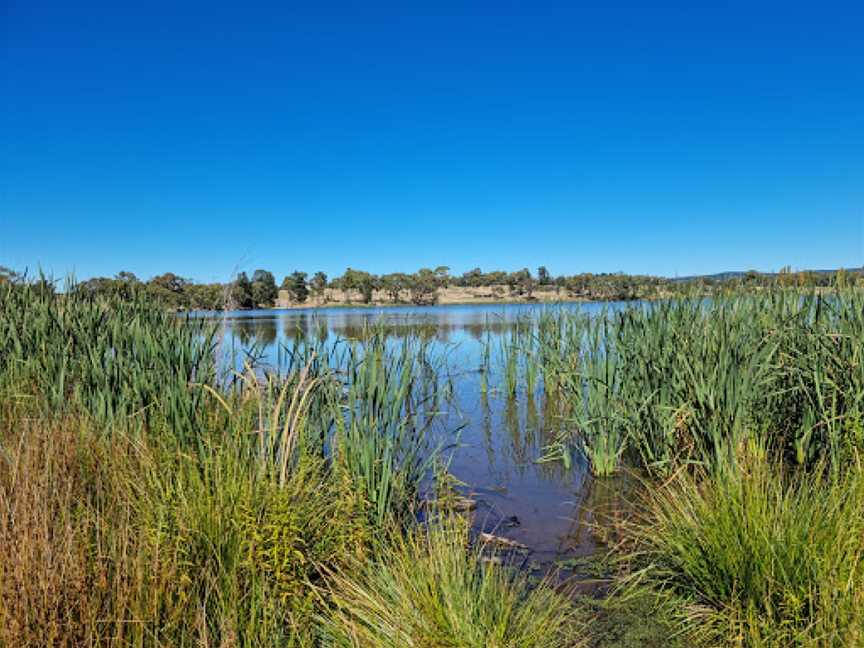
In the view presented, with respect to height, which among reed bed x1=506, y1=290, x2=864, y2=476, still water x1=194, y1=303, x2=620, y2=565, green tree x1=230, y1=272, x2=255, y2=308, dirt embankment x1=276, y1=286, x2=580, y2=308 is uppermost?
dirt embankment x1=276, y1=286, x2=580, y2=308

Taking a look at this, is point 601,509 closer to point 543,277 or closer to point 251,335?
point 251,335

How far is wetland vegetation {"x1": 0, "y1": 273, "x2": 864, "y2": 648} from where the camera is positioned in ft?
8.47

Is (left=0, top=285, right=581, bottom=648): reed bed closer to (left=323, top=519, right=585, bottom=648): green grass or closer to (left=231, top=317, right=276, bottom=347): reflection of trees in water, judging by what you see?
(left=323, top=519, right=585, bottom=648): green grass

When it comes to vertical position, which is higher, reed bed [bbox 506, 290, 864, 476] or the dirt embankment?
the dirt embankment

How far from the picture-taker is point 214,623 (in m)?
2.78

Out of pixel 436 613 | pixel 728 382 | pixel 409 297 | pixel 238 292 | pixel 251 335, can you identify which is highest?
pixel 409 297

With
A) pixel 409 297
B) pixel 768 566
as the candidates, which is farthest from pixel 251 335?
pixel 409 297

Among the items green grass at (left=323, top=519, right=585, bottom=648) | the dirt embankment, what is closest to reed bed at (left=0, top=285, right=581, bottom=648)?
green grass at (left=323, top=519, right=585, bottom=648)

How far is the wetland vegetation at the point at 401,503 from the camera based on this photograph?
2.58 meters

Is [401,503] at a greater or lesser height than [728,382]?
lesser

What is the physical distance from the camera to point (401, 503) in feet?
14.8

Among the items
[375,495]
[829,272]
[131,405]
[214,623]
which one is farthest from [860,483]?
[131,405]

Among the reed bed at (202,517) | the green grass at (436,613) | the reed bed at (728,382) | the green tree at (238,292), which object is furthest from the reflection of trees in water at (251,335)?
the reed bed at (728,382)

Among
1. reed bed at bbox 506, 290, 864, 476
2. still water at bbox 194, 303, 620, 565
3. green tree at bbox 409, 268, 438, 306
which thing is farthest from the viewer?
green tree at bbox 409, 268, 438, 306
